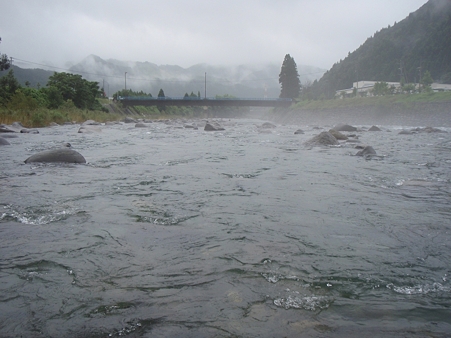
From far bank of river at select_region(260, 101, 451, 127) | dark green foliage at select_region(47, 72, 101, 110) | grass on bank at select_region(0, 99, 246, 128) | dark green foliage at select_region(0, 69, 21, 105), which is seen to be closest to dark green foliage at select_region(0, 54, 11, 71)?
dark green foliage at select_region(0, 69, 21, 105)

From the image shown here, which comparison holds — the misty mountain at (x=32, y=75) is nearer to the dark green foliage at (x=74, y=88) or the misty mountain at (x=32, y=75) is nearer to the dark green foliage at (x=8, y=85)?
the dark green foliage at (x=74, y=88)

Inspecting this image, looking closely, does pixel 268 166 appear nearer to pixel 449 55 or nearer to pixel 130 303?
pixel 130 303

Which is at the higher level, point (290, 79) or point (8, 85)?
point (290, 79)

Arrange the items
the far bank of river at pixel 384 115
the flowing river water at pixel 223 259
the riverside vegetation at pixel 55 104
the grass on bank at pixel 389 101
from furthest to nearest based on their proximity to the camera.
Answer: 1. the grass on bank at pixel 389 101
2. the far bank of river at pixel 384 115
3. the riverside vegetation at pixel 55 104
4. the flowing river water at pixel 223 259

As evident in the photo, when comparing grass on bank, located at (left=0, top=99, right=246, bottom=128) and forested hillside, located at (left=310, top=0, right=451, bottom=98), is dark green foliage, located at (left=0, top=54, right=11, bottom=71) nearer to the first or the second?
grass on bank, located at (left=0, top=99, right=246, bottom=128)

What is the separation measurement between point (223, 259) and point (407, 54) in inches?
4834

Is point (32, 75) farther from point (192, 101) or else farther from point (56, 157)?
point (56, 157)

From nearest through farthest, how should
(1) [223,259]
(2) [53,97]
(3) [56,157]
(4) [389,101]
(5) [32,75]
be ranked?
(1) [223,259] → (3) [56,157] → (2) [53,97] → (4) [389,101] → (5) [32,75]

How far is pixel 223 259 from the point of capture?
10.3ft

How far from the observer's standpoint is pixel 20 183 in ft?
20.2

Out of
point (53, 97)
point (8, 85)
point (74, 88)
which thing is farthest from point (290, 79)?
point (8, 85)

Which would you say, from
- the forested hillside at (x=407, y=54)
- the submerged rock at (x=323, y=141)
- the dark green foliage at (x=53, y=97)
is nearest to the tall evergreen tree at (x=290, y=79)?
the forested hillside at (x=407, y=54)

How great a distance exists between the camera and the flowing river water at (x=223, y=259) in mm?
2242

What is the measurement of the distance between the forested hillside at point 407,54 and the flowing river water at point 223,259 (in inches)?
3573
